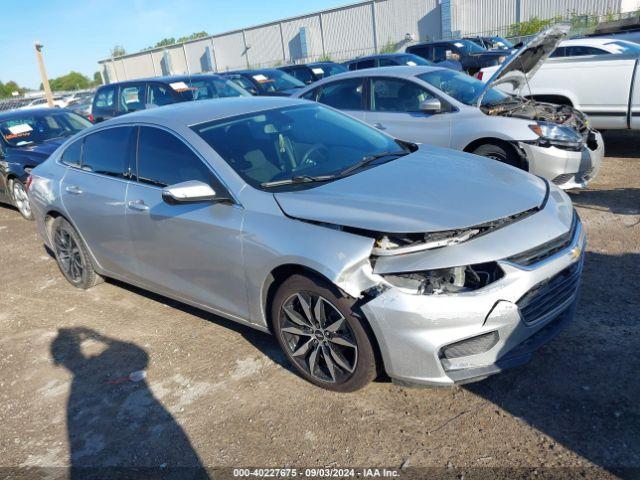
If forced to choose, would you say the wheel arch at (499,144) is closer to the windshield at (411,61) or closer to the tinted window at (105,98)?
the tinted window at (105,98)

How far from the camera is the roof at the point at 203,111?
13.4ft

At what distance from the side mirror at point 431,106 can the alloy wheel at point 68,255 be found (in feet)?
13.4

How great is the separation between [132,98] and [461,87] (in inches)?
271

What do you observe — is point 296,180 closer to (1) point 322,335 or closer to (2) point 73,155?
(1) point 322,335

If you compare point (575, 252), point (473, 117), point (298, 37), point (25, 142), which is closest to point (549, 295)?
point (575, 252)

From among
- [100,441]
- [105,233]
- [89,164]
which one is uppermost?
[89,164]

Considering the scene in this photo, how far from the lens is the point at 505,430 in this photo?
2889mm

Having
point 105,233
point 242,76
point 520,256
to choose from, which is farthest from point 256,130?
point 242,76

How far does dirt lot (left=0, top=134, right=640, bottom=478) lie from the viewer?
280 cm

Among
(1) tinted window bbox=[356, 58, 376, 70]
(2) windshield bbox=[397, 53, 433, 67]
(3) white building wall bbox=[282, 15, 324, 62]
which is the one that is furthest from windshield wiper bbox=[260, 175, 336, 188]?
(3) white building wall bbox=[282, 15, 324, 62]


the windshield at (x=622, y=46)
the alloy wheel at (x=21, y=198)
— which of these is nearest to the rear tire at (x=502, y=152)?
the windshield at (x=622, y=46)

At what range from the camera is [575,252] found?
10.6 ft

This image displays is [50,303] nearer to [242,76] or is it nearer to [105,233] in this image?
[105,233]

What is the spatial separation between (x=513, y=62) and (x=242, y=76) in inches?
370
